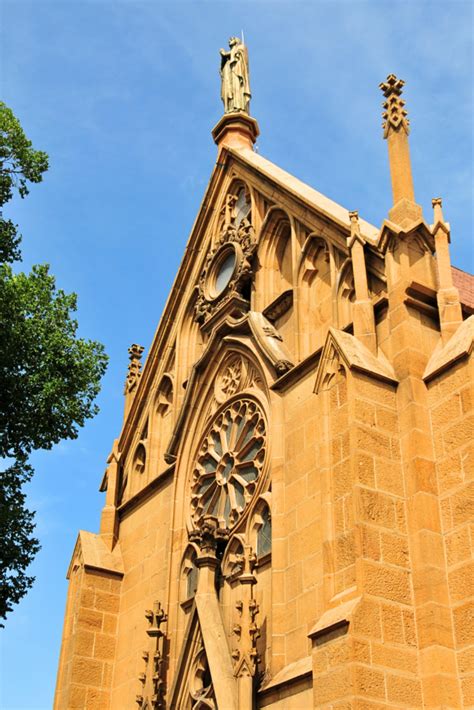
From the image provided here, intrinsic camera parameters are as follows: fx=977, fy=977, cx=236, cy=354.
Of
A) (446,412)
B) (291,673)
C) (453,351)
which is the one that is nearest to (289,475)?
(291,673)

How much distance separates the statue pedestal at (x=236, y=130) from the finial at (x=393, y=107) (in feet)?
21.2

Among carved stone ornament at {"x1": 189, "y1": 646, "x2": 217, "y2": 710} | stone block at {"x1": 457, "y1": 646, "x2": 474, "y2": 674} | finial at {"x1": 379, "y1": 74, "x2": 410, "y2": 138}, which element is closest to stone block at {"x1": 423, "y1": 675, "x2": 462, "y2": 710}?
stone block at {"x1": 457, "y1": 646, "x2": 474, "y2": 674}

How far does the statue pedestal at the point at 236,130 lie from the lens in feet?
65.7

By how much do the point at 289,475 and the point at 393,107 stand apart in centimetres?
531

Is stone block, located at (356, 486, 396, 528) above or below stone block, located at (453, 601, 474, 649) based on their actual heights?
above

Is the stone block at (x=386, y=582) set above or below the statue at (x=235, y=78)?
below

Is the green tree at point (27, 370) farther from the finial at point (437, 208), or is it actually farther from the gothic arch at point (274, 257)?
the finial at point (437, 208)

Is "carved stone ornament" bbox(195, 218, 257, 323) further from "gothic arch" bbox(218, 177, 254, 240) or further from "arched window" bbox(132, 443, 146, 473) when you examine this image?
"arched window" bbox(132, 443, 146, 473)

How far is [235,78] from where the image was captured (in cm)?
2136

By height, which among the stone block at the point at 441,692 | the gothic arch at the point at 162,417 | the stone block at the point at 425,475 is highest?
the gothic arch at the point at 162,417

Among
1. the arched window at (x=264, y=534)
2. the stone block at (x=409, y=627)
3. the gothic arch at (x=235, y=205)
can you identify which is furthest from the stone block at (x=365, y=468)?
the gothic arch at (x=235, y=205)

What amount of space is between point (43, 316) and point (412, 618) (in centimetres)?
936

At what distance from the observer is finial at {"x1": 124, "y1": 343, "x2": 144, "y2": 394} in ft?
65.7

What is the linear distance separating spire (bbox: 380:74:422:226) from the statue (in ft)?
24.3
